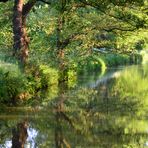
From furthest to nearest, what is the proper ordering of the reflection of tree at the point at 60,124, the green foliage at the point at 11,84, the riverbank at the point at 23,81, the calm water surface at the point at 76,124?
the riverbank at the point at 23,81, the green foliage at the point at 11,84, the calm water surface at the point at 76,124, the reflection of tree at the point at 60,124

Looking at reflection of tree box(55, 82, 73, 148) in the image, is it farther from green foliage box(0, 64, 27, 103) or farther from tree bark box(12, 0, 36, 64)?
tree bark box(12, 0, 36, 64)

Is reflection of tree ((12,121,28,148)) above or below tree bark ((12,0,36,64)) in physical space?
below

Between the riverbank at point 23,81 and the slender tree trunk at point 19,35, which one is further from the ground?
the slender tree trunk at point 19,35

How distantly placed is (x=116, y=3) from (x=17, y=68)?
5.58m

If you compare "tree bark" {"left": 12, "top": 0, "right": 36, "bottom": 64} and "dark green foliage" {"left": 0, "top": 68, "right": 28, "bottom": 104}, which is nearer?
"dark green foliage" {"left": 0, "top": 68, "right": 28, "bottom": 104}

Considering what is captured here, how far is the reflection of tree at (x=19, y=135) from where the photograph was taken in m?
12.2

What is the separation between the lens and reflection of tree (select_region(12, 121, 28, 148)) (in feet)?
39.9

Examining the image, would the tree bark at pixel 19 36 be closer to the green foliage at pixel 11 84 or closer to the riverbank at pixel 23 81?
the riverbank at pixel 23 81

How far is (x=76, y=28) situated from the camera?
34250mm

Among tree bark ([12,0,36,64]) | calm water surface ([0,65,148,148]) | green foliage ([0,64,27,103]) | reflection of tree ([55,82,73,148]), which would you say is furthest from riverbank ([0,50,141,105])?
reflection of tree ([55,82,73,148])

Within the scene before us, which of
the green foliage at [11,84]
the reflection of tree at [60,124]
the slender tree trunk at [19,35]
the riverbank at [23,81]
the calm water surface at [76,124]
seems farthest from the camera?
the slender tree trunk at [19,35]

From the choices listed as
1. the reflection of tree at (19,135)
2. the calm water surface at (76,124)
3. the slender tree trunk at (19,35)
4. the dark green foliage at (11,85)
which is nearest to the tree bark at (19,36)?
the slender tree trunk at (19,35)

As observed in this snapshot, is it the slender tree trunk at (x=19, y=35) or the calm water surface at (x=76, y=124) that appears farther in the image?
the slender tree trunk at (x=19, y=35)

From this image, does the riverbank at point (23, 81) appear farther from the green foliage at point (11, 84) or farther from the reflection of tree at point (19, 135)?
the reflection of tree at point (19, 135)
